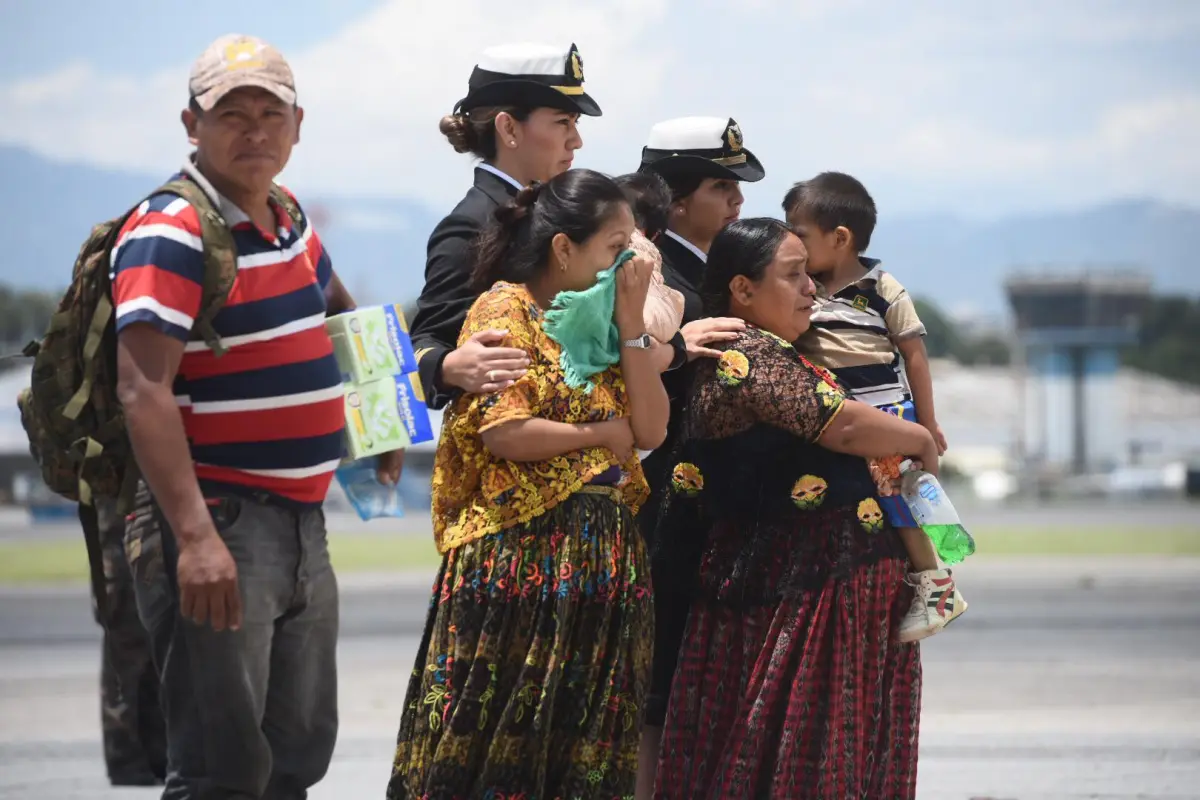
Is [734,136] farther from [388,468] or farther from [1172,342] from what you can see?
[1172,342]

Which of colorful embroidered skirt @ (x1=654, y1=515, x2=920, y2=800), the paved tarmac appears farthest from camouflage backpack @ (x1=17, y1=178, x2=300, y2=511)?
the paved tarmac

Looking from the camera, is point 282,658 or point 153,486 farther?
point 282,658

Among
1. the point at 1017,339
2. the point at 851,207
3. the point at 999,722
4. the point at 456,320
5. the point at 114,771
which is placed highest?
the point at 1017,339

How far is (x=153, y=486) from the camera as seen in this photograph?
10.4ft

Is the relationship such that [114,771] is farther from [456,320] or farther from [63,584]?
[63,584]

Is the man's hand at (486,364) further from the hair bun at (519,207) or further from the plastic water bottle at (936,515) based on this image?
the plastic water bottle at (936,515)

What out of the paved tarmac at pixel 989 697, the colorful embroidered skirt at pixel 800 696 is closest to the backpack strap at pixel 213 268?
the colorful embroidered skirt at pixel 800 696

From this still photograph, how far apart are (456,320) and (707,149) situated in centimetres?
96

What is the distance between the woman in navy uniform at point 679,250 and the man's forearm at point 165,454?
56.3 inches

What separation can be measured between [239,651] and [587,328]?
102cm

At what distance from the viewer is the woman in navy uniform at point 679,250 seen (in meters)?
4.30

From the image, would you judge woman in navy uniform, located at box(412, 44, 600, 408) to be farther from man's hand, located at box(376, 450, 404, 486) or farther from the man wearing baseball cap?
the man wearing baseball cap

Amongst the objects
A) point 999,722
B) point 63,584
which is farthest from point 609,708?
point 63,584

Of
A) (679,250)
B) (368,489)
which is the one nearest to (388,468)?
(368,489)
